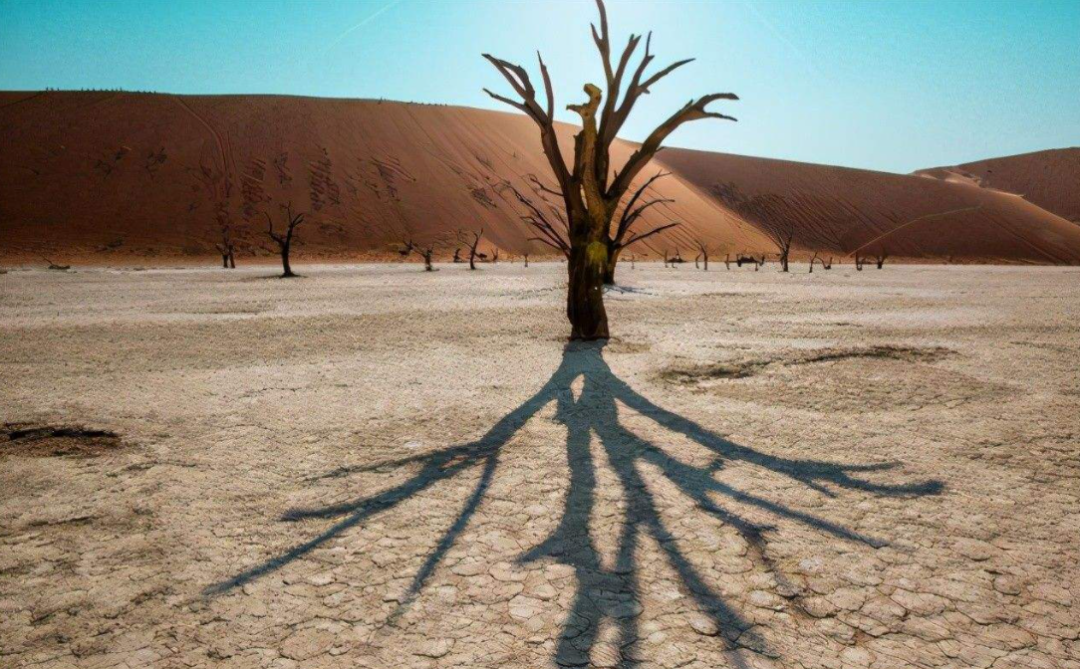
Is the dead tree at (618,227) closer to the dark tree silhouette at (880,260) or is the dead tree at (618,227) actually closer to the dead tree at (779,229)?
the dark tree silhouette at (880,260)

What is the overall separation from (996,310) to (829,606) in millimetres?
10490

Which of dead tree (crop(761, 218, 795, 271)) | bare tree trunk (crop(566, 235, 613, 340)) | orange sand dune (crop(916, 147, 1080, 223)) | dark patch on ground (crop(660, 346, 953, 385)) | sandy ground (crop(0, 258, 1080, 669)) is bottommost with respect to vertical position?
sandy ground (crop(0, 258, 1080, 669))

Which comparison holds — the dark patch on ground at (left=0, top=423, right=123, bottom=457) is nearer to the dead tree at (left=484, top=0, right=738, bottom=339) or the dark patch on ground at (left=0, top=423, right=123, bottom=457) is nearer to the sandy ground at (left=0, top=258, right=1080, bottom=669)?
the sandy ground at (left=0, top=258, right=1080, bottom=669)

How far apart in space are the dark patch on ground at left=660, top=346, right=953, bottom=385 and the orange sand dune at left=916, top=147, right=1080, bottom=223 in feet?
280

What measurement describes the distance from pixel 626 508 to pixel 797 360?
12.7ft

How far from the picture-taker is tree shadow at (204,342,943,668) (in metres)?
2.00

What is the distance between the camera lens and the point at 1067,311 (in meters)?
10.0


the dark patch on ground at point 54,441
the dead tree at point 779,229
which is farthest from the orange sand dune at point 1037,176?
the dark patch on ground at point 54,441

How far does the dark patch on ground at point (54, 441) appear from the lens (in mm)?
3529

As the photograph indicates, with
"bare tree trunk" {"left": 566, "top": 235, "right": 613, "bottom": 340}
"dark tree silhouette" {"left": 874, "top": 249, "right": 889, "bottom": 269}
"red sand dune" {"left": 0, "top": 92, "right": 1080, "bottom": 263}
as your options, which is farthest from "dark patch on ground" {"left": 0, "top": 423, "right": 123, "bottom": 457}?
"red sand dune" {"left": 0, "top": 92, "right": 1080, "bottom": 263}

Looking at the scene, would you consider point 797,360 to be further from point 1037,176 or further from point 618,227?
point 1037,176

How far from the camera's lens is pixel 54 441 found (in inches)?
146

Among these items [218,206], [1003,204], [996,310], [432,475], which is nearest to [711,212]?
[1003,204]

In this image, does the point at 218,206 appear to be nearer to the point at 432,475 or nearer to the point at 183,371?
the point at 183,371
